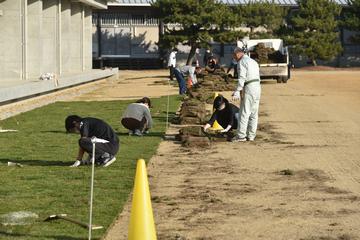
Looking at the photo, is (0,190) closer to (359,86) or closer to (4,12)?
(4,12)

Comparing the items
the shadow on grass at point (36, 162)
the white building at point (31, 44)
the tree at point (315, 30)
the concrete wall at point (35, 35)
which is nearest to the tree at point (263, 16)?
the tree at point (315, 30)

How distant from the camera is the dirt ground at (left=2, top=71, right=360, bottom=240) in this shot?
8.80 m

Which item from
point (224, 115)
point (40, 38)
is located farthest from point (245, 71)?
point (40, 38)

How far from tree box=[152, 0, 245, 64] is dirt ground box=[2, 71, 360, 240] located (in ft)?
A: 112

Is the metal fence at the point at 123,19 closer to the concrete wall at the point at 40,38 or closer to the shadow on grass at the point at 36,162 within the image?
the concrete wall at the point at 40,38

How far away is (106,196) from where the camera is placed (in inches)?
413

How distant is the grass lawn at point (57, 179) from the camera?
8.73 meters

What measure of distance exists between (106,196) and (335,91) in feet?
87.9

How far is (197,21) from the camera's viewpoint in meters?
55.2

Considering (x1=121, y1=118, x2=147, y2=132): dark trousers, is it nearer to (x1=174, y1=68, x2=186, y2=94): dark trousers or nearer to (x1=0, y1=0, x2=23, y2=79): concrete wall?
(x1=0, y1=0, x2=23, y2=79): concrete wall

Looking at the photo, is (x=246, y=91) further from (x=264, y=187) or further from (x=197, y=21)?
(x=197, y=21)

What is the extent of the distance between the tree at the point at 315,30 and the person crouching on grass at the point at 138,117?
45783 millimetres

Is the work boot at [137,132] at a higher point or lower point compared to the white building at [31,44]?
lower

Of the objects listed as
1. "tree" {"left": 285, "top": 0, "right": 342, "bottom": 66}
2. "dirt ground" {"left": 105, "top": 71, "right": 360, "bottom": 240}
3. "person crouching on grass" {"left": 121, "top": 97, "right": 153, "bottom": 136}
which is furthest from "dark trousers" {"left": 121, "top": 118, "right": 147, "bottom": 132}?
"tree" {"left": 285, "top": 0, "right": 342, "bottom": 66}
